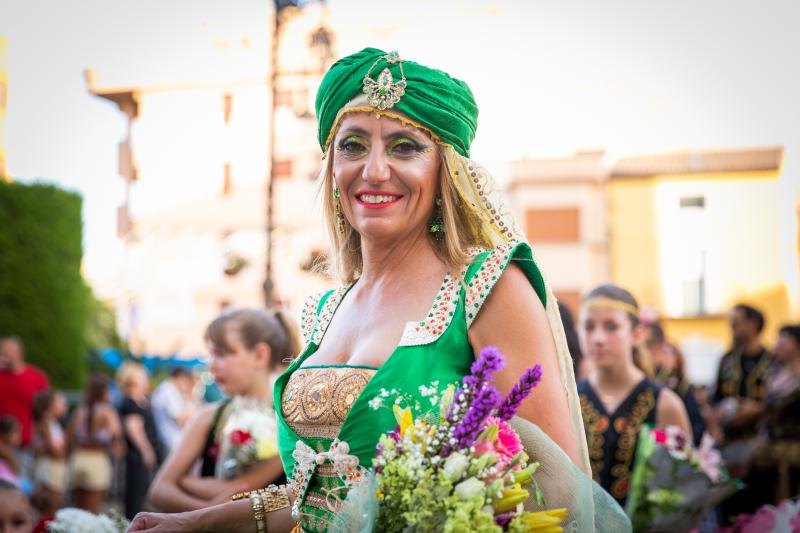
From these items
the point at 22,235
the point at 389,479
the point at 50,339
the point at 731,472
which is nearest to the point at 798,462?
the point at 731,472

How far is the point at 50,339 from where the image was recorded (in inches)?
655

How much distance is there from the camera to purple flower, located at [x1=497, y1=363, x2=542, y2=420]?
1892mm

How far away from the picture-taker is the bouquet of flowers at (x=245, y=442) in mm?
4324

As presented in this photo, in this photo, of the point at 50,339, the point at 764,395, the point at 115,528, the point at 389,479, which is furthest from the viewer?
the point at 50,339

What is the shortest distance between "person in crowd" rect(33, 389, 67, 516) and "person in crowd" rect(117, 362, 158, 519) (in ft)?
3.49

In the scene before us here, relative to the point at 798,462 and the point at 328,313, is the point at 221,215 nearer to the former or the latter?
the point at 798,462

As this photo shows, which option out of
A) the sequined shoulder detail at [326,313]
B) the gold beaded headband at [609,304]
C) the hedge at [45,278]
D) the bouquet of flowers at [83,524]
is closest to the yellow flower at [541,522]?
the sequined shoulder detail at [326,313]

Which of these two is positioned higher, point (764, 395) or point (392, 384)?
point (392, 384)

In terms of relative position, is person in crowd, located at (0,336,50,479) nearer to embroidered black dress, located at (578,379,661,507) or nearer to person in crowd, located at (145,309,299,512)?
person in crowd, located at (145,309,299,512)

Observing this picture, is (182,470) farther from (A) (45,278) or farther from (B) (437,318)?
(A) (45,278)

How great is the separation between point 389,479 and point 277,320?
3.12 m

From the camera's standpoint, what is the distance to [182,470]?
443cm

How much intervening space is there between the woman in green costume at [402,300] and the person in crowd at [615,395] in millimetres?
2662

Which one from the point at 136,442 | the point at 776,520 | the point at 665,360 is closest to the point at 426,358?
the point at 776,520
